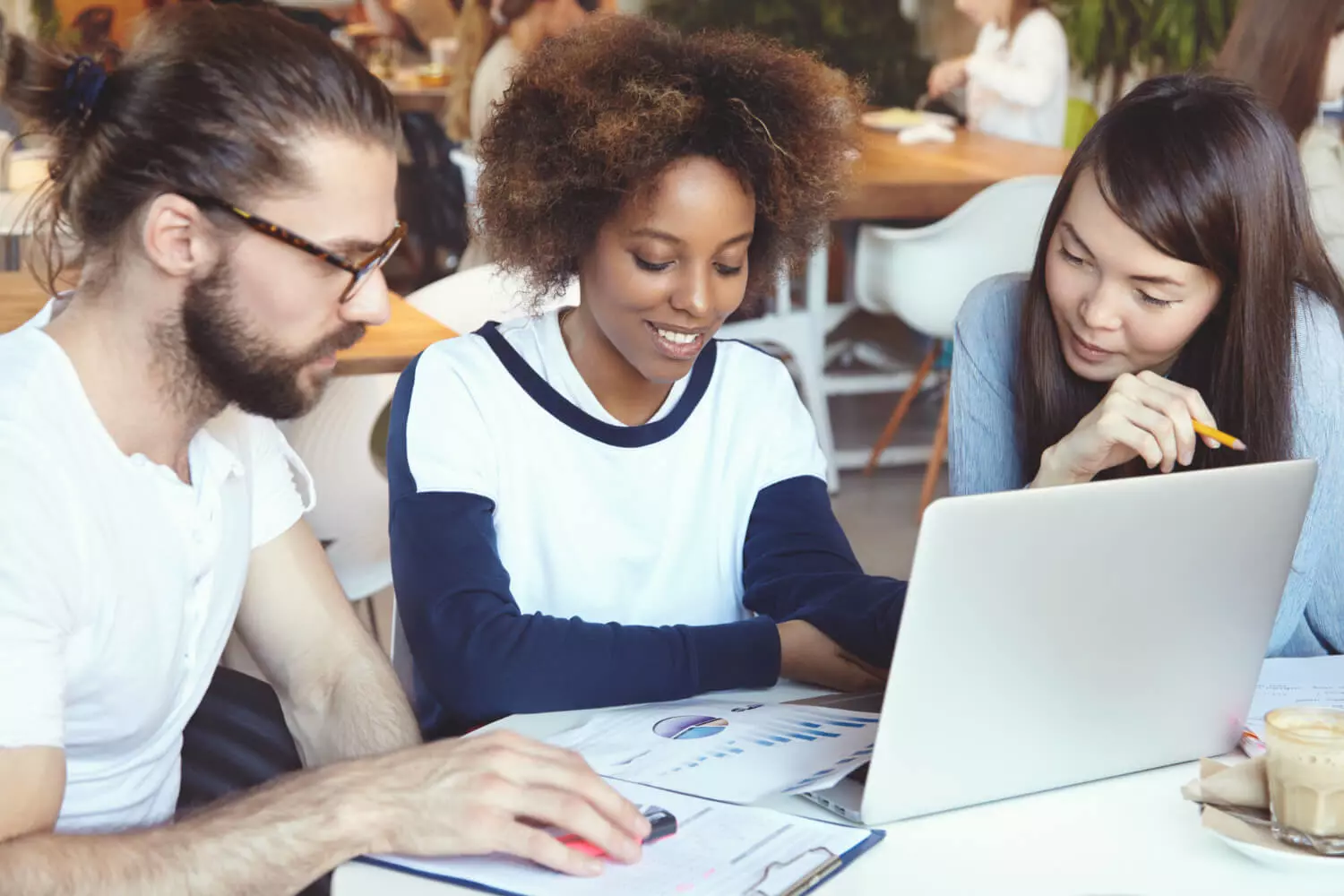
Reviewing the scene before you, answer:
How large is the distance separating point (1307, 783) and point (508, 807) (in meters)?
0.52

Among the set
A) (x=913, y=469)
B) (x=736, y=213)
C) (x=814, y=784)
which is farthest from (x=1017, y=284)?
(x=913, y=469)

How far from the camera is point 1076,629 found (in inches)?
38.4

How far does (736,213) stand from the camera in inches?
59.7

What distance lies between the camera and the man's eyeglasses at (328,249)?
3.90 ft

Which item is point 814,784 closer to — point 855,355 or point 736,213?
point 736,213

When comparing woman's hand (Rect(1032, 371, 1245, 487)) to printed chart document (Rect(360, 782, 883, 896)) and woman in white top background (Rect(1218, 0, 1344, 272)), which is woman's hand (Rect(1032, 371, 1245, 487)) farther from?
woman in white top background (Rect(1218, 0, 1344, 272))

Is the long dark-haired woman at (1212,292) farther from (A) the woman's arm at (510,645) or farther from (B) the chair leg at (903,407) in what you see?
(B) the chair leg at (903,407)

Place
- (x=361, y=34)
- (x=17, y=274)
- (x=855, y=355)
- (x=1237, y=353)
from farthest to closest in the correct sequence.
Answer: (x=855, y=355) → (x=361, y=34) → (x=17, y=274) → (x=1237, y=353)

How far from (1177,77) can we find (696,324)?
0.64 metres

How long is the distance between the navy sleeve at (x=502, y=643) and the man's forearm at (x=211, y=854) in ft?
0.88

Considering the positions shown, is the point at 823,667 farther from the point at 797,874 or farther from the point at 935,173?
the point at 935,173

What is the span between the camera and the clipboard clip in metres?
0.91

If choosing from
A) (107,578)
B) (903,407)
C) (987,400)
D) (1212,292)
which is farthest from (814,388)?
(107,578)

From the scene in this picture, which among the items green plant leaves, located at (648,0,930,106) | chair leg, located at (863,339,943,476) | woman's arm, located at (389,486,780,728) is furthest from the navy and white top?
green plant leaves, located at (648,0,930,106)
